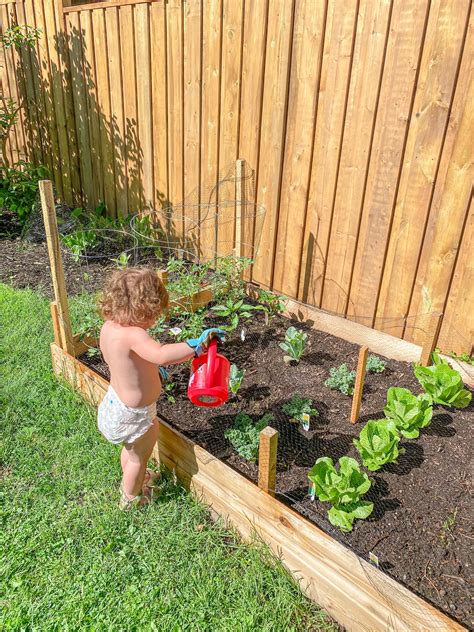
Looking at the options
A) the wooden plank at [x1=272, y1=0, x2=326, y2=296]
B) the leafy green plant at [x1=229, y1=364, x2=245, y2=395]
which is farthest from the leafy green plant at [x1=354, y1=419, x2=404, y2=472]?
the wooden plank at [x1=272, y1=0, x2=326, y2=296]

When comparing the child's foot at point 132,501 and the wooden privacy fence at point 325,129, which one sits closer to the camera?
the child's foot at point 132,501

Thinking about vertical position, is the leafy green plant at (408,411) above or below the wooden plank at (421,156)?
below

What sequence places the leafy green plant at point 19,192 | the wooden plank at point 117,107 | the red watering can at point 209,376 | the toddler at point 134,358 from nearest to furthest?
the toddler at point 134,358
the red watering can at point 209,376
the wooden plank at point 117,107
the leafy green plant at point 19,192

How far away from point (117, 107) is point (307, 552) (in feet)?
15.5

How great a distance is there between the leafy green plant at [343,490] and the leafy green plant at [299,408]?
481 mm

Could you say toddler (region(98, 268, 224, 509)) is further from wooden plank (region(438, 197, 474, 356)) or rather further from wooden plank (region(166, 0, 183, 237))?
wooden plank (region(166, 0, 183, 237))

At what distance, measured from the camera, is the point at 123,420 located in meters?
2.17

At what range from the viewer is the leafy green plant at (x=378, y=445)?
228 centimetres

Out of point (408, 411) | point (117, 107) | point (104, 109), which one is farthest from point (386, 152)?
point (104, 109)

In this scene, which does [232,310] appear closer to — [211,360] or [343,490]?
[211,360]

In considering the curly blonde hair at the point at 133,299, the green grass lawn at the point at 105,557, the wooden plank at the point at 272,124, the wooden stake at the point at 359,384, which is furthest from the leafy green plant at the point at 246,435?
the wooden plank at the point at 272,124

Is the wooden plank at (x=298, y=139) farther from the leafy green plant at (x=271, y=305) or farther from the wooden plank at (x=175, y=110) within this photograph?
the wooden plank at (x=175, y=110)

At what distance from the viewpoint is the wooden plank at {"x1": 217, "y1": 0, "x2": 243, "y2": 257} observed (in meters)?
3.58

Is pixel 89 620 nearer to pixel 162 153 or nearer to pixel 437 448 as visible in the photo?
pixel 437 448
